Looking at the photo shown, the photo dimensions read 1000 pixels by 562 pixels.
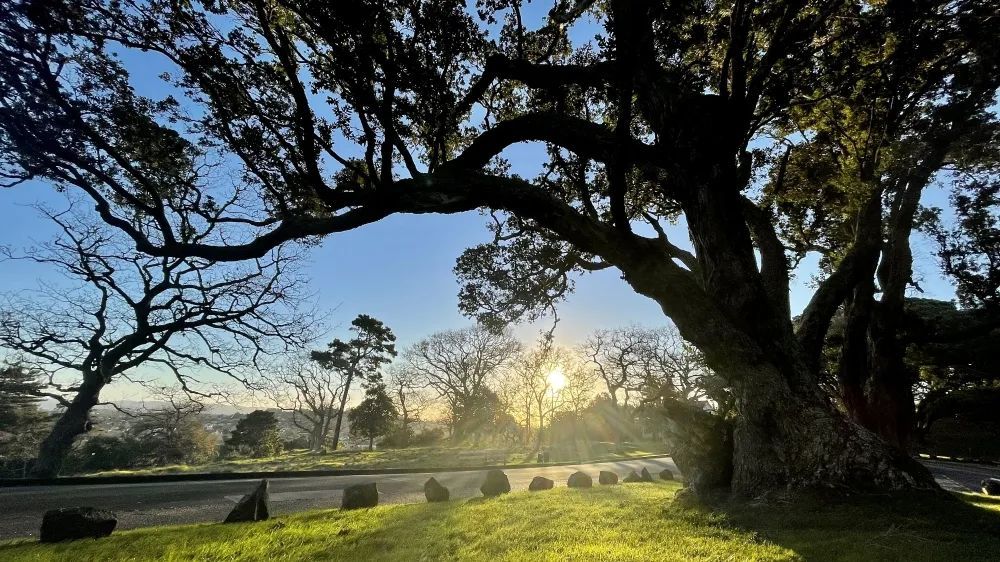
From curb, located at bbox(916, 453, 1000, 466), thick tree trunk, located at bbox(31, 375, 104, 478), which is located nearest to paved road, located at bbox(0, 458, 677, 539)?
thick tree trunk, located at bbox(31, 375, 104, 478)

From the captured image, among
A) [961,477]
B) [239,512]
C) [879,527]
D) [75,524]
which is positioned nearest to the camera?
[879,527]

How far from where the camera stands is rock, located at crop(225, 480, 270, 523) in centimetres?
607

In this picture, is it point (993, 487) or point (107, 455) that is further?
point (107, 455)

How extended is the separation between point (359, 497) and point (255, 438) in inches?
1305

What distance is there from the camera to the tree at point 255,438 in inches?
1319

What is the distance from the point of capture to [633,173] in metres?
10.6

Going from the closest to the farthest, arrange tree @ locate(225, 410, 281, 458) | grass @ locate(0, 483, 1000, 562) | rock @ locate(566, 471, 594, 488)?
grass @ locate(0, 483, 1000, 562) → rock @ locate(566, 471, 594, 488) → tree @ locate(225, 410, 281, 458)

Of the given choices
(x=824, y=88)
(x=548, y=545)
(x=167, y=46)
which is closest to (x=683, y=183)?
(x=824, y=88)

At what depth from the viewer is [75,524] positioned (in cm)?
496

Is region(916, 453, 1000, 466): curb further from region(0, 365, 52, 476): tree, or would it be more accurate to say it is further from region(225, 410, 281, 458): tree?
region(0, 365, 52, 476): tree

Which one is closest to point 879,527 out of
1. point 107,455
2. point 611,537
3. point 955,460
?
point 611,537

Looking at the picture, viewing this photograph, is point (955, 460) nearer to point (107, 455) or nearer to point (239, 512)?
point (239, 512)

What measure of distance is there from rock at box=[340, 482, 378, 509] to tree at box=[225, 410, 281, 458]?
32.2 m

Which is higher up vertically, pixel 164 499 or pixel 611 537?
pixel 611 537
